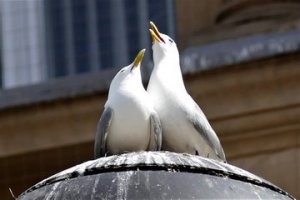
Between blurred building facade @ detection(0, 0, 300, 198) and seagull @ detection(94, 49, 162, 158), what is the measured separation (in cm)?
684

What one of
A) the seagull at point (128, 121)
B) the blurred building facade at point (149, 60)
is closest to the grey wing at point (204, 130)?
the seagull at point (128, 121)

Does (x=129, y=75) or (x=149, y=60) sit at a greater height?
(x=129, y=75)

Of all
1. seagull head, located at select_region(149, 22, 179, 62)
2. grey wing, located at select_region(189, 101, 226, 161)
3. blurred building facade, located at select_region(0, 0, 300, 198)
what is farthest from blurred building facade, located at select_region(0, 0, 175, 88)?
grey wing, located at select_region(189, 101, 226, 161)

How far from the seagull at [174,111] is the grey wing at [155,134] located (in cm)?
6

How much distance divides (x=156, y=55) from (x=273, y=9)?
7.50 meters

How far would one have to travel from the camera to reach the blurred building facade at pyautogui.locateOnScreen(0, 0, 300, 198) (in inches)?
513

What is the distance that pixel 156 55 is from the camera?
6168 mm

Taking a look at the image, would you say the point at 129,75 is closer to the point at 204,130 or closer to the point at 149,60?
the point at 204,130

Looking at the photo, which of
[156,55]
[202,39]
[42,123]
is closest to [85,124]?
[42,123]

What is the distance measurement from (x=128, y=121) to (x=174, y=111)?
0.56 feet

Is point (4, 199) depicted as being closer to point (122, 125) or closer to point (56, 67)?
point (56, 67)

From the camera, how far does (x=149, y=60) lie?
13750mm

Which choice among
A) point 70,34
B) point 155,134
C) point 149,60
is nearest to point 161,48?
point 155,134

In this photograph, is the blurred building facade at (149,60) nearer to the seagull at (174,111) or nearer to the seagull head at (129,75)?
the seagull at (174,111)
